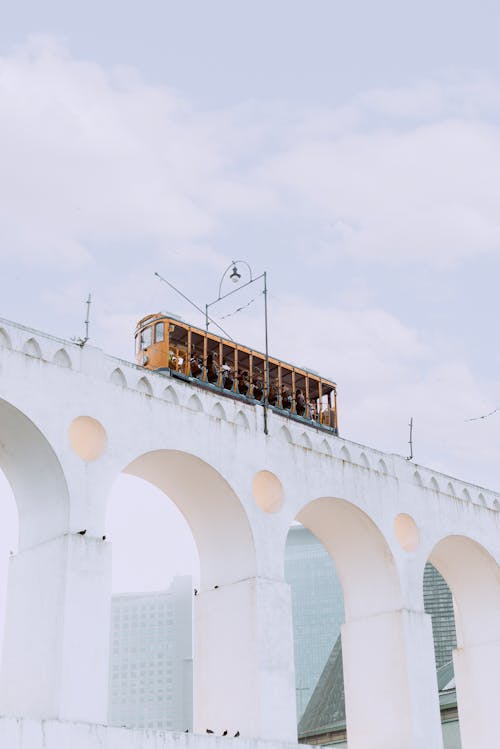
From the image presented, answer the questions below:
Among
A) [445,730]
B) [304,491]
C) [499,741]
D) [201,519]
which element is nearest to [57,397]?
[201,519]

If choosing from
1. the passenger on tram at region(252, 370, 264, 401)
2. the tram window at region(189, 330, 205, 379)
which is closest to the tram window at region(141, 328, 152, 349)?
the tram window at region(189, 330, 205, 379)

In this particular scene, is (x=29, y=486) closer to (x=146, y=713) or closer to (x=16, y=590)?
(x=16, y=590)

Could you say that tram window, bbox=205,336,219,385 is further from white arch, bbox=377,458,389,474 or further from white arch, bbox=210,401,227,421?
white arch, bbox=210,401,227,421

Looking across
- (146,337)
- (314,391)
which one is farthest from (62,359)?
(314,391)

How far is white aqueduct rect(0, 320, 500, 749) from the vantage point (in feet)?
60.4

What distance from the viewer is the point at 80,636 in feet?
59.6

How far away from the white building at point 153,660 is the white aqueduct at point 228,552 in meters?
106

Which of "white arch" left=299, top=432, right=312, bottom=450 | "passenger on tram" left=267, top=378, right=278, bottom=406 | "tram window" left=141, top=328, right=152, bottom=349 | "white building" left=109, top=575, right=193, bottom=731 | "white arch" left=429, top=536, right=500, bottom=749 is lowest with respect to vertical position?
"white arch" left=429, top=536, right=500, bottom=749

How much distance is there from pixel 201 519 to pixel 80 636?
17.7ft

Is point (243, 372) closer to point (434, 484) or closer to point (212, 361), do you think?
point (212, 361)

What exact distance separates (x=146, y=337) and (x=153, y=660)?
115004 millimetres

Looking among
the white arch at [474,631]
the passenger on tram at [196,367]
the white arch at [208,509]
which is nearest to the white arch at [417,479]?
the white arch at [474,631]

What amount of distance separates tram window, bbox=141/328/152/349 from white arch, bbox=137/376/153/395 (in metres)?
9.07

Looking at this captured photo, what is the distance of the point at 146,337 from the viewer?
30672 mm
